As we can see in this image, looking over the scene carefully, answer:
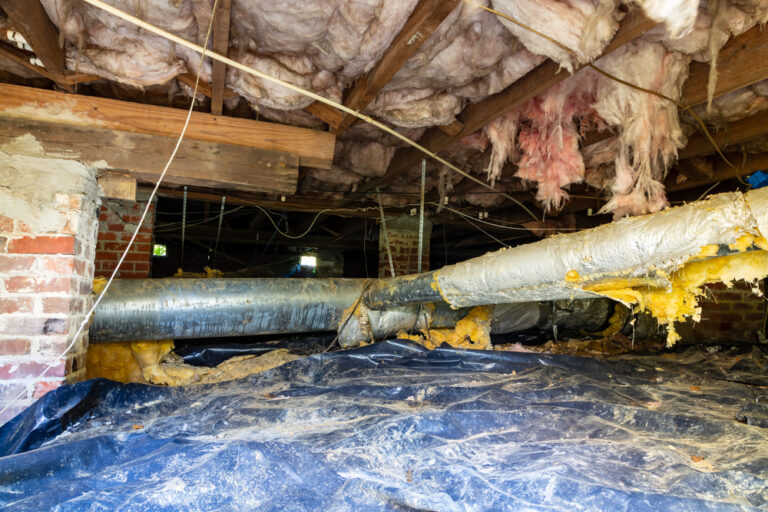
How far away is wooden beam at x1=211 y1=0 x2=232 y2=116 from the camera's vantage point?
4.14 feet

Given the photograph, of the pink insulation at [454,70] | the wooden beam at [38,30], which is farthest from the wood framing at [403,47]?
the wooden beam at [38,30]

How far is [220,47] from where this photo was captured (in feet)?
4.73

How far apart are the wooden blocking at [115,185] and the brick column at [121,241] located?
1292 mm

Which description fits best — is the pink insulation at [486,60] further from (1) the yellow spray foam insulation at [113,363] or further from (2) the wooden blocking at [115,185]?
(1) the yellow spray foam insulation at [113,363]

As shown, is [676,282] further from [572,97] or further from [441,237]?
[441,237]

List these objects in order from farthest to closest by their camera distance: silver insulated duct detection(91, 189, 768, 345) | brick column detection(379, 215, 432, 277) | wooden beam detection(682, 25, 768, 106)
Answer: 1. brick column detection(379, 215, 432, 277)
2. wooden beam detection(682, 25, 768, 106)
3. silver insulated duct detection(91, 189, 768, 345)

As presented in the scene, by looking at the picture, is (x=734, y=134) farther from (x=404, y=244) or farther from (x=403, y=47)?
(x=404, y=244)

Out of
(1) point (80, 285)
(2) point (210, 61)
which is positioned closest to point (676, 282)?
(2) point (210, 61)

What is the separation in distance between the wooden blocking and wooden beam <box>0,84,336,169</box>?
A: 215 mm

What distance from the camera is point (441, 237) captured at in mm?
6363

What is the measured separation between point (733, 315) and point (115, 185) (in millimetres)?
5229

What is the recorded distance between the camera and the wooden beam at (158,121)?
1.79 meters

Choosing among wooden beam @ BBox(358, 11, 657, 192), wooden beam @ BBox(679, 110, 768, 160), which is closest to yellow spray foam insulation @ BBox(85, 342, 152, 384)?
wooden beam @ BBox(358, 11, 657, 192)

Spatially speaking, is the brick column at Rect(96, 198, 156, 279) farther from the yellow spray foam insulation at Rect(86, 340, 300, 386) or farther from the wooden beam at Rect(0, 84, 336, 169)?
the wooden beam at Rect(0, 84, 336, 169)
